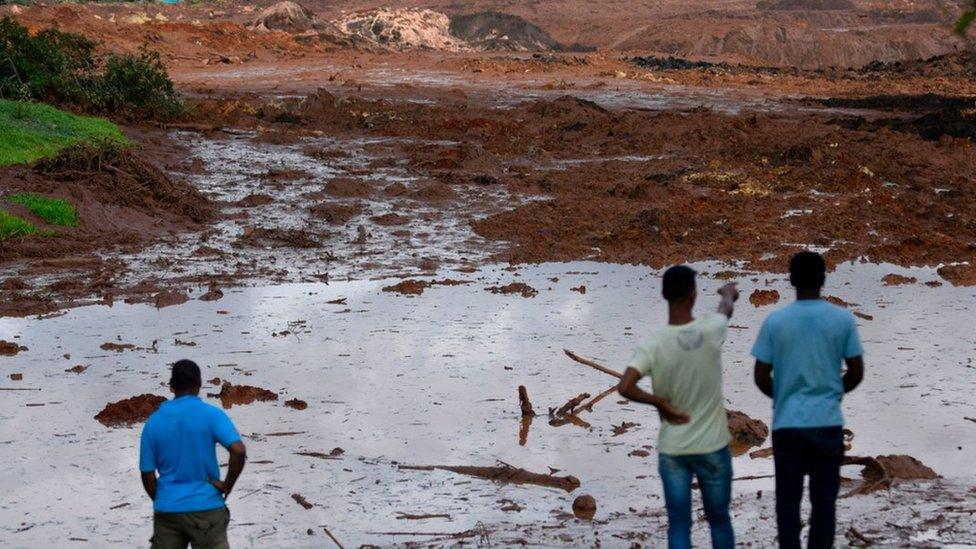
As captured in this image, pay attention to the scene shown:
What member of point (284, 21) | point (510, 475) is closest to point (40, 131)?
point (510, 475)

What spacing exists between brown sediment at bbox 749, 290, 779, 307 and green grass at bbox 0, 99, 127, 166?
10.9 meters

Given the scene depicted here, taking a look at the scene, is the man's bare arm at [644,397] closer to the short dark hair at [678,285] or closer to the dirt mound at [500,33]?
the short dark hair at [678,285]

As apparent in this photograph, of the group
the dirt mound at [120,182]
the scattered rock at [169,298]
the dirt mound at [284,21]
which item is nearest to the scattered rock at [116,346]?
the scattered rock at [169,298]

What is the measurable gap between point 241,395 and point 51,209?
8245mm

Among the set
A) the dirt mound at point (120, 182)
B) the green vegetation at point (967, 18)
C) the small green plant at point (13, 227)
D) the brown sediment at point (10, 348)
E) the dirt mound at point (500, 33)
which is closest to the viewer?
the green vegetation at point (967, 18)

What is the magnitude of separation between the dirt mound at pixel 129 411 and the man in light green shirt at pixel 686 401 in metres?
5.50

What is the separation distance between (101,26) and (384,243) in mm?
34344

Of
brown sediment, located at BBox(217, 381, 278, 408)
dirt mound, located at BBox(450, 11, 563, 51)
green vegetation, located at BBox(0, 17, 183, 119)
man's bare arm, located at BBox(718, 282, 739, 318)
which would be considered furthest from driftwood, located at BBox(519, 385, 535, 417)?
dirt mound, located at BBox(450, 11, 563, 51)

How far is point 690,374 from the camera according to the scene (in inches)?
233

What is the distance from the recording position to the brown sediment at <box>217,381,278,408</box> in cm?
1088

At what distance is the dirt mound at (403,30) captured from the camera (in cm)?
5606

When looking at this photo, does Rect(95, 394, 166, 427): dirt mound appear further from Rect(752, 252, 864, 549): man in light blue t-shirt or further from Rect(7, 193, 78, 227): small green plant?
Rect(7, 193, 78, 227): small green plant

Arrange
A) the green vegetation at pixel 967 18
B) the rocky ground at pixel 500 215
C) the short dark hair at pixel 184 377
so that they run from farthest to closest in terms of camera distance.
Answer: the rocky ground at pixel 500 215, the short dark hair at pixel 184 377, the green vegetation at pixel 967 18

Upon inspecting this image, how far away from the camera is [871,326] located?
13461 mm
